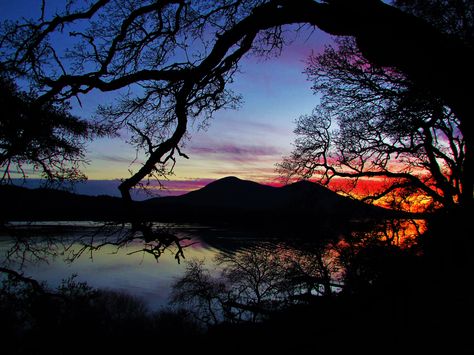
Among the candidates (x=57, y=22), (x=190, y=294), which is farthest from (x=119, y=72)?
(x=190, y=294)

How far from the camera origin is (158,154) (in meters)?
3.97

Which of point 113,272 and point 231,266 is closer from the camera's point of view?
point 231,266

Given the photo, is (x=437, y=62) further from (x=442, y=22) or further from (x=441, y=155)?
(x=441, y=155)

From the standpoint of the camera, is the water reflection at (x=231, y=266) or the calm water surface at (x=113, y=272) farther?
the calm water surface at (x=113, y=272)

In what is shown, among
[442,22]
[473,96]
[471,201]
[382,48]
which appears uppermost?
[442,22]

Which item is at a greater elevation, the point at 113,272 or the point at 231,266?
the point at 231,266

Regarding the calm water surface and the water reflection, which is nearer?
the water reflection

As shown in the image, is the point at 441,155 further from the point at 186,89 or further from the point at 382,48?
the point at 186,89

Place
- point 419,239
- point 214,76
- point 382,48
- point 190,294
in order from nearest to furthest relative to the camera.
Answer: point 382,48 → point 214,76 → point 419,239 → point 190,294

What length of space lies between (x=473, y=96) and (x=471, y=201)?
16.2 ft

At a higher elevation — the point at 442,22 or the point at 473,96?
the point at 442,22

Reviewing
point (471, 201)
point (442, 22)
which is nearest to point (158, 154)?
point (442, 22)

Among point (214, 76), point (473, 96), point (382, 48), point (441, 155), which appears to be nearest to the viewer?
point (473, 96)

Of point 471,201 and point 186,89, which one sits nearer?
point 186,89
